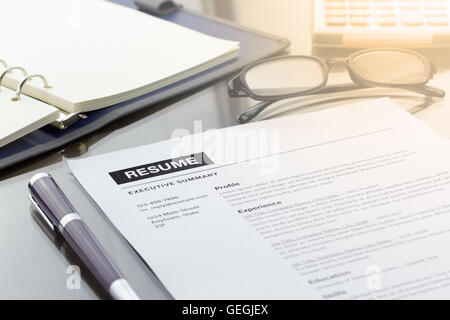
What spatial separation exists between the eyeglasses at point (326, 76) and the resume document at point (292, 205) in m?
0.05

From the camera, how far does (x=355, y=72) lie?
0.82 m

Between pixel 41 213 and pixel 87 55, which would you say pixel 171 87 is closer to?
pixel 87 55

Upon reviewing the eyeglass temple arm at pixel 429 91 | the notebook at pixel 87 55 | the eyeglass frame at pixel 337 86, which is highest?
the notebook at pixel 87 55

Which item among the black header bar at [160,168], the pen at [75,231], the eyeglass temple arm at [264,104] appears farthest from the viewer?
the eyeglass temple arm at [264,104]

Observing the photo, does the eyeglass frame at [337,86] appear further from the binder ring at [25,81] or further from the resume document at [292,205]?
the binder ring at [25,81]

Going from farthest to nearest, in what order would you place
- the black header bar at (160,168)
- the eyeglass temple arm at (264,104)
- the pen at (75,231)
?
the eyeglass temple arm at (264,104)
the black header bar at (160,168)
the pen at (75,231)

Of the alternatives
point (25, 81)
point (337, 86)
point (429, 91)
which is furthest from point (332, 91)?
→ point (25, 81)

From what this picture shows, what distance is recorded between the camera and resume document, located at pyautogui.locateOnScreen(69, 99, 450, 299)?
0.53m

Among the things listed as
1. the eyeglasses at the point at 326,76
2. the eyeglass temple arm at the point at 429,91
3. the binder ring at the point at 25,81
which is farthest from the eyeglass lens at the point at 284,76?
the binder ring at the point at 25,81

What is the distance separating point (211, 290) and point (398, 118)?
338mm

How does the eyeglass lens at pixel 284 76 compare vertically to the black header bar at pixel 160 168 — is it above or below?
above

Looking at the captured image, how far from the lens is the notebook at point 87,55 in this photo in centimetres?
75

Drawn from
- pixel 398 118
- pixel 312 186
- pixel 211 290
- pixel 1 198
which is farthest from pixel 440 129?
pixel 1 198

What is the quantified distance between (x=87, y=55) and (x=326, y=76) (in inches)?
11.5
